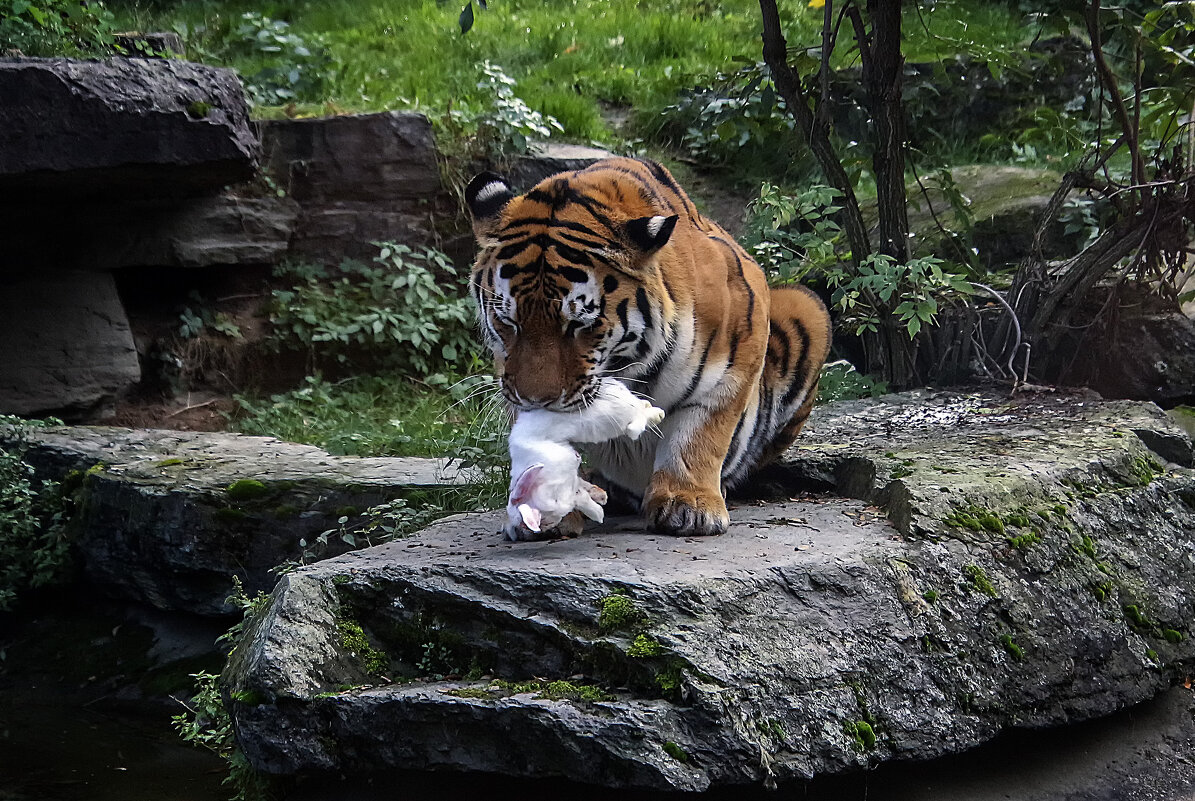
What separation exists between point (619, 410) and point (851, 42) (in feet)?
25.2

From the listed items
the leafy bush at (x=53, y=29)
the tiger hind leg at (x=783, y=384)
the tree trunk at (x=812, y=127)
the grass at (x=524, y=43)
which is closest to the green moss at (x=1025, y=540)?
the tiger hind leg at (x=783, y=384)

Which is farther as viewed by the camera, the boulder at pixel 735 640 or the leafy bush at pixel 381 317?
the leafy bush at pixel 381 317

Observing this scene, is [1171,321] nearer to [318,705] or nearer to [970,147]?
[970,147]

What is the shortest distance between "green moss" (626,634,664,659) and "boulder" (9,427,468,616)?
7.10 feet

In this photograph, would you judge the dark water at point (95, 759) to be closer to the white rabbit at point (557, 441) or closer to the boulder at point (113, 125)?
the white rabbit at point (557, 441)

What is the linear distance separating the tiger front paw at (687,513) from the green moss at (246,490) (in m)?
2.28

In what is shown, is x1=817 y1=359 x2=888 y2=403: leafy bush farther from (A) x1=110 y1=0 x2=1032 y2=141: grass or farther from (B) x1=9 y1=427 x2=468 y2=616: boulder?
(A) x1=110 y1=0 x2=1032 y2=141: grass

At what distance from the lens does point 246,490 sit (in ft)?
16.8

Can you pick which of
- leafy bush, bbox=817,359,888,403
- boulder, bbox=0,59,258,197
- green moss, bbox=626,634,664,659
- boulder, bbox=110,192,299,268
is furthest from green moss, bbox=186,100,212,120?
green moss, bbox=626,634,664,659

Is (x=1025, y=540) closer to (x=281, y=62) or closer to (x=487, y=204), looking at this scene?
(x=487, y=204)

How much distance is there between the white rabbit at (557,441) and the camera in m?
3.30

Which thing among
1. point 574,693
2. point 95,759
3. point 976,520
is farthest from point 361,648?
point 976,520

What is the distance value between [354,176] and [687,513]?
5.67 metres

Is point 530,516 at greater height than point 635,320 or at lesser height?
lesser
